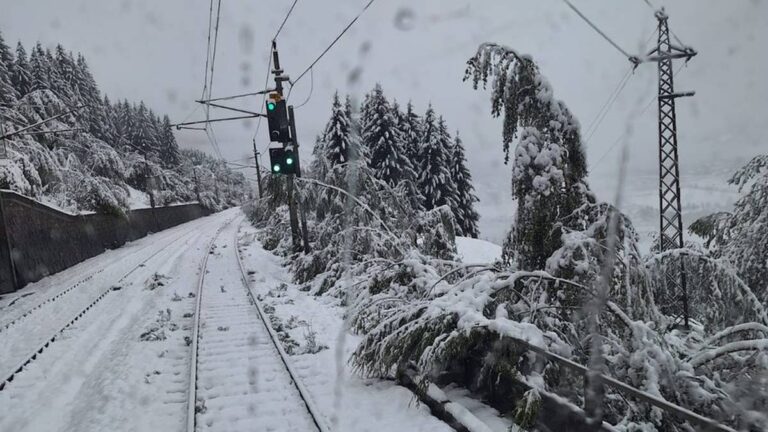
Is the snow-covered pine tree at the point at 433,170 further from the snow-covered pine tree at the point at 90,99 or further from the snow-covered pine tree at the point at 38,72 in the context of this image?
the snow-covered pine tree at the point at 90,99

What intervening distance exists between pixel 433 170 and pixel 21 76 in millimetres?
46904

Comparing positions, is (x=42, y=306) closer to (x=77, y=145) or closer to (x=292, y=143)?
(x=292, y=143)

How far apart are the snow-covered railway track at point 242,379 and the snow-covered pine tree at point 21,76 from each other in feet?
177

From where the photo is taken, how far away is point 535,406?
3.99 metres

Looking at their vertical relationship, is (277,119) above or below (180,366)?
above

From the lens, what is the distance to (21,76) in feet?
160

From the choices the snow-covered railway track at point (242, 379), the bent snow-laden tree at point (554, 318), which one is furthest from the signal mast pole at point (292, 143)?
the bent snow-laden tree at point (554, 318)

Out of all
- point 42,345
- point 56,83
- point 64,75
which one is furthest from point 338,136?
Result: point 64,75

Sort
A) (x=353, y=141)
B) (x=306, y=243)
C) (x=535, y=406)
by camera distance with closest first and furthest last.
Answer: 1. (x=535, y=406)
2. (x=306, y=243)
3. (x=353, y=141)

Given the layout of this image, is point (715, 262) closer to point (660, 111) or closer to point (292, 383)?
point (292, 383)

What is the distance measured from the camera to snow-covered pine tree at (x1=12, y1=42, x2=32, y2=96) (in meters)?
48.3

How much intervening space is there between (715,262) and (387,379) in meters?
4.15

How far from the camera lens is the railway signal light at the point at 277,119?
39.6 ft

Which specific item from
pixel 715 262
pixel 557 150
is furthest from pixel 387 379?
pixel 715 262
